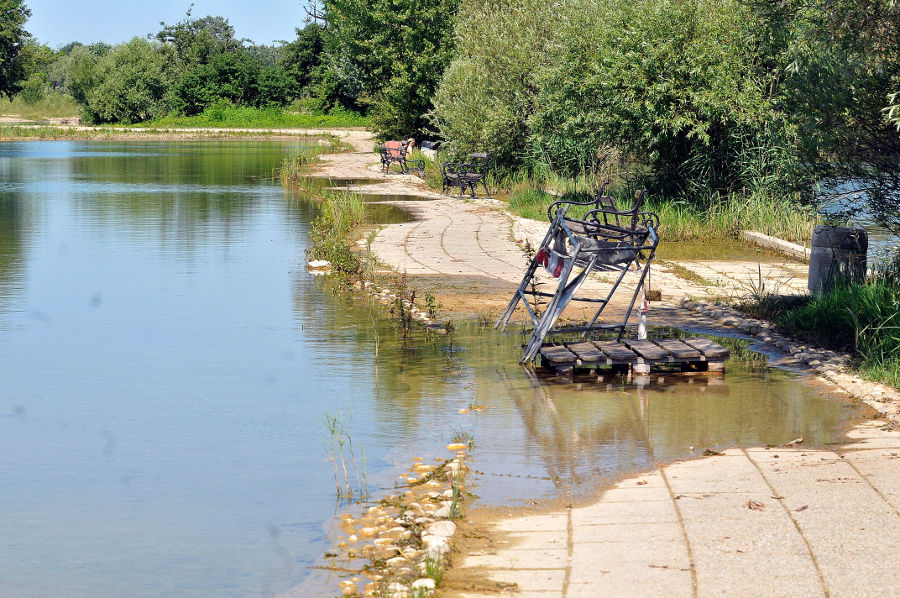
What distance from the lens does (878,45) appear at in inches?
380

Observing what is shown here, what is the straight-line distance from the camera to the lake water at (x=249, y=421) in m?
6.07

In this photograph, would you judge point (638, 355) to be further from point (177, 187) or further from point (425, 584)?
point (177, 187)

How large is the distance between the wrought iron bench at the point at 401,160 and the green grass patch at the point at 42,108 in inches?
2242

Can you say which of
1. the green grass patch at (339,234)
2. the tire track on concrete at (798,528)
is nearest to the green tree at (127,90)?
the green grass patch at (339,234)

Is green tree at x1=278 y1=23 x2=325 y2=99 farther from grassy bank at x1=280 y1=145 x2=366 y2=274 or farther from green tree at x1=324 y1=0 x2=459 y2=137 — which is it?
grassy bank at x1=280 y1=145 x2=366 y2=274

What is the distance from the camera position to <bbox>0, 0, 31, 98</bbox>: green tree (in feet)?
285

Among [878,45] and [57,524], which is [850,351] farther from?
[57,524]

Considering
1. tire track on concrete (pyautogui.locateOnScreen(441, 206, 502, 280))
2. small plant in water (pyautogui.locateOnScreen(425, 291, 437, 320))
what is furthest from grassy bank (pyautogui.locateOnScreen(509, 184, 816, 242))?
small plant in water (pyautogui.locateOnScreen(425, 291, 437, 320))

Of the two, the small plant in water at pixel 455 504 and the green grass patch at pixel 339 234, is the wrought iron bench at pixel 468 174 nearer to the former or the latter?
the green grass patch at pixel 339 234

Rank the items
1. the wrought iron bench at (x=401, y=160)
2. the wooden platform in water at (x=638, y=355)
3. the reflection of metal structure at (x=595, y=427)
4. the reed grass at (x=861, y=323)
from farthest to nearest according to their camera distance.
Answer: the wrought iron bench at (x=401, y=160) < the wooden platform in water at (x=638, y=355) < the reed grass at (x=861, y=323) < the reflection of metal structure at (x=595, y=427)

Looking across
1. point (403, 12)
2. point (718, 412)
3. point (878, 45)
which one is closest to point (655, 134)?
point (878, 45)

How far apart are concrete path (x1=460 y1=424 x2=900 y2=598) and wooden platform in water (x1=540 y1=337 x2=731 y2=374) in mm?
2600

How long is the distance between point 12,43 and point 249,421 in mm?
90263

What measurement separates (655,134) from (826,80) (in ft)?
29.9
